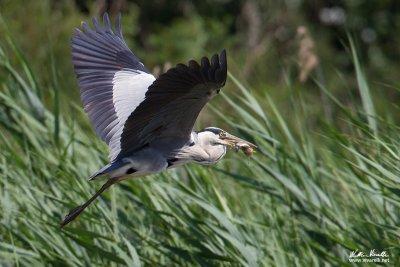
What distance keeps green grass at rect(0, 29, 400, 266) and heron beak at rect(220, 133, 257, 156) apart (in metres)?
0.07

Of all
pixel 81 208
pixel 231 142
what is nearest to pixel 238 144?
pixel 231 142

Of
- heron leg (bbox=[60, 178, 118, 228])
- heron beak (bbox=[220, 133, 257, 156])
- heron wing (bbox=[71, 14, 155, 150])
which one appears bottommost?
heron leg (bbox=[60, 178, 118, 228])

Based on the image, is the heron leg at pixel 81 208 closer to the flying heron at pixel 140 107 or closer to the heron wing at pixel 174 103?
the flying heron at pixel 140 107

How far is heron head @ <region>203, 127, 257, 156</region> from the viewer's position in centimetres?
490

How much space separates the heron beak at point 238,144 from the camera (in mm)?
4887

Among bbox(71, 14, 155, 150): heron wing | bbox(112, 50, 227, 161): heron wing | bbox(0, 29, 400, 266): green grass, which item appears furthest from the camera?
bbox(71, 14, 155, 150): heron wing

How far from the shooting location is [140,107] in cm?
441

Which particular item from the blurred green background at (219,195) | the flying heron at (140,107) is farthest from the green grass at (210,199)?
the flying heron at (140,107)

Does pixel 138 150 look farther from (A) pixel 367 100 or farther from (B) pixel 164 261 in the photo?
(A) pixel 367 100

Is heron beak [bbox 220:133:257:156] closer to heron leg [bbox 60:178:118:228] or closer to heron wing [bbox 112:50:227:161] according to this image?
heron wing [bbox 112:50:227:161]

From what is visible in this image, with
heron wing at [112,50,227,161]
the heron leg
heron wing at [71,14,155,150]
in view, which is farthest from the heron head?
the heron leg

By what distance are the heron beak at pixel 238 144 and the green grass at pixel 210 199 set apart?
0.23 ft

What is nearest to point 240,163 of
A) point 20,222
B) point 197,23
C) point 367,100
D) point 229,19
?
point 367,100

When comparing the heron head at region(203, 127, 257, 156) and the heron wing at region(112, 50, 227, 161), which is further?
the heron head at region(203, 127, 257, 156)
